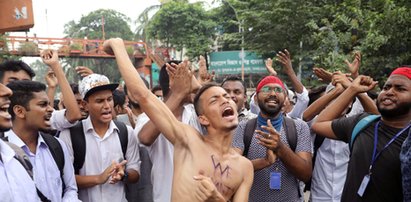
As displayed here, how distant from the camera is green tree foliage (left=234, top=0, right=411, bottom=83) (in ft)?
34.0

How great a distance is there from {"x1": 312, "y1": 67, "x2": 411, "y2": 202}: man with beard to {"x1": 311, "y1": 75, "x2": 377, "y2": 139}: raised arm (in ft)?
0.70

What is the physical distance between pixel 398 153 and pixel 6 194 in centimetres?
249

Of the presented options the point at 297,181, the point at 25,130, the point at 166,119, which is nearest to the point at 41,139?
the point at 25,130

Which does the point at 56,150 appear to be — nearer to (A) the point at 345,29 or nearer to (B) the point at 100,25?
(A) the point at 345,29

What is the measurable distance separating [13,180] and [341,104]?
98.8 inches

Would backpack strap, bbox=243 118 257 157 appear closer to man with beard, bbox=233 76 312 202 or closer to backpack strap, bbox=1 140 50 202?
man with beard, bbox=233 76 312 202

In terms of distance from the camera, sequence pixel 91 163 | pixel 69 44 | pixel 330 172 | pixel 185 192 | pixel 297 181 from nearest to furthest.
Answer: pixel 185 192, pixel 91 163, pixel 297 181, pixel 330 172, pixel 69 44

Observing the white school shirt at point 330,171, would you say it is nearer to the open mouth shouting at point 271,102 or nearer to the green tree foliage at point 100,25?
the open mouth shouting at point 271,102

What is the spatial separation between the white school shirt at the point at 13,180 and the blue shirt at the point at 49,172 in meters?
0.29

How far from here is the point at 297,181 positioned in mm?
3820

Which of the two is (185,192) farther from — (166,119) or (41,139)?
(41,139)

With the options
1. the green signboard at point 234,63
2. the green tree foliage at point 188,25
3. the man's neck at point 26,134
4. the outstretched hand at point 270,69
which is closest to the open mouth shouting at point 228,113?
the man's neck at point 26,134

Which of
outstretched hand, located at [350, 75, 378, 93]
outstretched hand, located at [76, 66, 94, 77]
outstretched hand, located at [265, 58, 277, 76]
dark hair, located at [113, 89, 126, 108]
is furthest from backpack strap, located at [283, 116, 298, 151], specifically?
dark hair, located at [113, 89, 126, 108]

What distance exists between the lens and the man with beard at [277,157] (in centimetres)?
356
